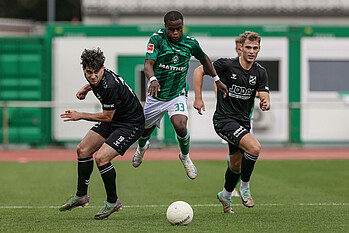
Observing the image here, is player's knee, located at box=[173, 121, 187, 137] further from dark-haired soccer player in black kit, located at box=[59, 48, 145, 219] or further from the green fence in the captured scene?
the green fence

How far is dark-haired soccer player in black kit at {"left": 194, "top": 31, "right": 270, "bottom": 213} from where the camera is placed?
9.41 meters

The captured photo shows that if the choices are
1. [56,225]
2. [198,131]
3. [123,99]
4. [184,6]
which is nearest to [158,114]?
[123,99]

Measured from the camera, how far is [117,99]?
8875 mm

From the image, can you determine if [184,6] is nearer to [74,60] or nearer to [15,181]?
[74,60]

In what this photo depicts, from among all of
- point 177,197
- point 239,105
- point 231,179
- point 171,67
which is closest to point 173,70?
point 171,67

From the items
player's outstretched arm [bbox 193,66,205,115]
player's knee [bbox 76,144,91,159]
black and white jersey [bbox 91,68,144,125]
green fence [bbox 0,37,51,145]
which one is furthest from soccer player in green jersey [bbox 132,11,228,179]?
green fence [bbox 0,37,51,145]

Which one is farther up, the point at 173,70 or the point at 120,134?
the point at 173,70

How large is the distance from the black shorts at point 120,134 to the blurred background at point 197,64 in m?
12.1

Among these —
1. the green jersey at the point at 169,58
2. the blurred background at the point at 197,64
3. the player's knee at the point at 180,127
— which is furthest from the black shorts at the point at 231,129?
Result: the blurred background at the point at 197,64

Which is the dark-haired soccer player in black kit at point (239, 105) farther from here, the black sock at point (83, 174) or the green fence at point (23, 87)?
the green fence at point (23, 87)

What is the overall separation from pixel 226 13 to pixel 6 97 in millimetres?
7727

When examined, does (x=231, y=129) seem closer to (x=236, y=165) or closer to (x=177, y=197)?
(x=236, y=165)

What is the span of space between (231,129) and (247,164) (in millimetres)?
521

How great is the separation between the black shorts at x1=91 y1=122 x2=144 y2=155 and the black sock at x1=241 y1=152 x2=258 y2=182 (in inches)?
57.1
